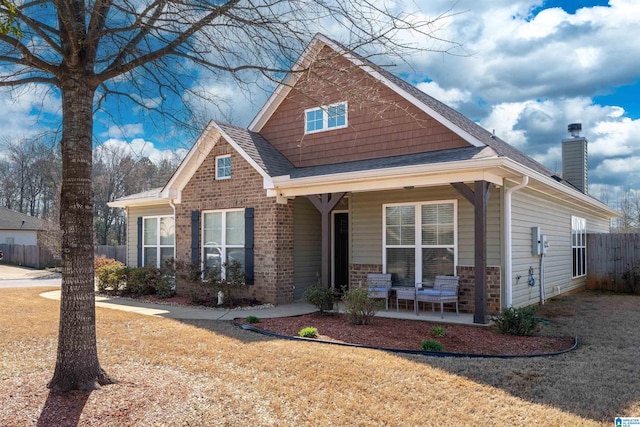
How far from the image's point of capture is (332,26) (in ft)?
15.6

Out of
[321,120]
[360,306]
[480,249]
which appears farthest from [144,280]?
[480,249]

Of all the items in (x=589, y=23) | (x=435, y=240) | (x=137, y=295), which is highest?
(x=589, y=23)

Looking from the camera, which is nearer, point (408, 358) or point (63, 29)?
point (63, 29)

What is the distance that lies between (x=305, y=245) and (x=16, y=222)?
35313mm

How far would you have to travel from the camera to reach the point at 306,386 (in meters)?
4.75

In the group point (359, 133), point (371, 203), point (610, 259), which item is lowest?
point (610, 259)

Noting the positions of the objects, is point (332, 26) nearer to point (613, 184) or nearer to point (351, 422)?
point (351, 422)

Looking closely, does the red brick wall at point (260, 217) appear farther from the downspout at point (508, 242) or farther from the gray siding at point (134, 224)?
the downspout at point (508, 242)

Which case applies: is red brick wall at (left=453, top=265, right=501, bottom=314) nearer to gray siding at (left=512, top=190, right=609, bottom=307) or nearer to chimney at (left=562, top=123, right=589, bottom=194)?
gray siding at (left=512, top=190, right=609, bottom=307)

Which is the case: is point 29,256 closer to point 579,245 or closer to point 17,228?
point 17,228

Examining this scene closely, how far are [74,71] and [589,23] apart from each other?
10992 mm

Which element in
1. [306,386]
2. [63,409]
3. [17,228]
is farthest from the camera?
[17,228]

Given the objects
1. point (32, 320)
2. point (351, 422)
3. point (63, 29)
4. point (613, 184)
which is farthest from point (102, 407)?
point (613, 184)

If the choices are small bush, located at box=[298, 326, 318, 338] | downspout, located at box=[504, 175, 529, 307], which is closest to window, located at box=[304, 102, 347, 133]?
downspout, located at box=[504, 175, 529, 307]
